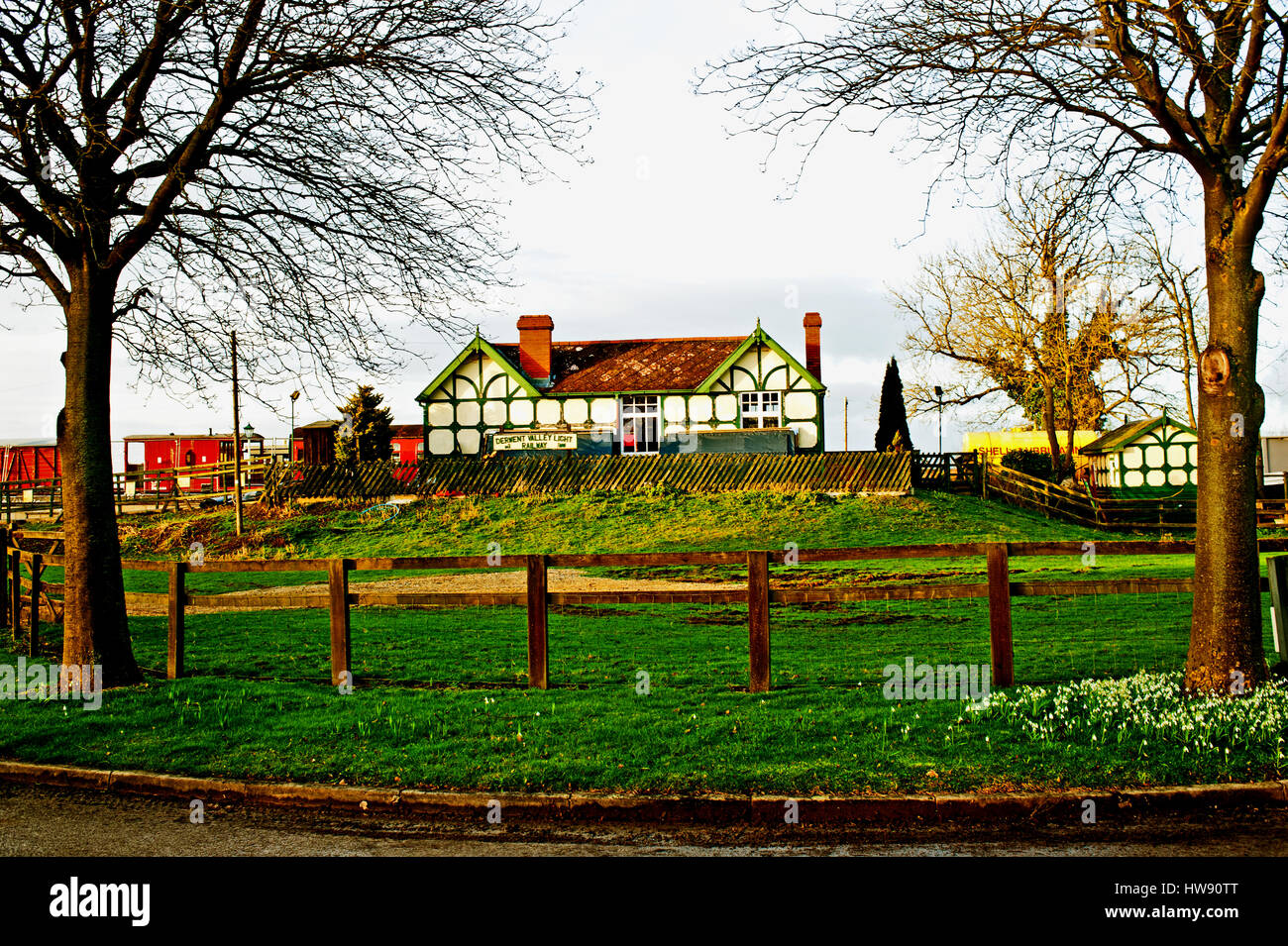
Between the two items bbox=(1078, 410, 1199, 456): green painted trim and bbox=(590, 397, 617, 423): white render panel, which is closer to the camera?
bbox=(1078, 410, 1199, 456): green painted trim

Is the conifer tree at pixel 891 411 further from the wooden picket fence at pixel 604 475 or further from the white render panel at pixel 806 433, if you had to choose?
the wooden picket fence at pixel 604 475

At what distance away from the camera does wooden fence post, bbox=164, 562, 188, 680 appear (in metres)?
9.91

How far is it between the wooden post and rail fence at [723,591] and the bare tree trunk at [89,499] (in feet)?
1.83

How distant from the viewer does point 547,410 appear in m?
45.0

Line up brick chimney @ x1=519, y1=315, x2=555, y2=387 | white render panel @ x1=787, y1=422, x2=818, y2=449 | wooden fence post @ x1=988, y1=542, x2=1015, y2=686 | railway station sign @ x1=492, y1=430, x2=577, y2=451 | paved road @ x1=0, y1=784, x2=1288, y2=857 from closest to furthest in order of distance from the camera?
paved road @ x1=0, y1=784, x2=1288, y2=857
wooden fence post @ x1=988, y1=542, x2=1015, y2=686
white render panel @ x1=787, y1=422, x2=818, y2=449
railway station sign @ x1=492, y1=430, x2=577, y2=451
brick chimney @ x1=519, y1=315, x2=555, y2=387

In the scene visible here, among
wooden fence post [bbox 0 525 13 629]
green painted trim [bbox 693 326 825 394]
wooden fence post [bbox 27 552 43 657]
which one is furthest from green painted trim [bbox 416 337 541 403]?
wooden fence post [bbox 27 552 43 657]

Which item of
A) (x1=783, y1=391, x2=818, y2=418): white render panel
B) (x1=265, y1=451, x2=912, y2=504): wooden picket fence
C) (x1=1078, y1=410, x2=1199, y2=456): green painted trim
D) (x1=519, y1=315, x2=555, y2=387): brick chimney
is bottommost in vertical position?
(x1=265, y1=451, x2=912, y2=504): wooden picket fence

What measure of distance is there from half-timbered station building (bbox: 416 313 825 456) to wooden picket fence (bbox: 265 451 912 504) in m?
7.70

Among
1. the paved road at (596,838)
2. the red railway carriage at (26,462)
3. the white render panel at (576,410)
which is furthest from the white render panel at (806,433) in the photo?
the red railway carriage at (26,462)

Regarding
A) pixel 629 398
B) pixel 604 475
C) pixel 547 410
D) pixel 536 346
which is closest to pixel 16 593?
pixel 604 475

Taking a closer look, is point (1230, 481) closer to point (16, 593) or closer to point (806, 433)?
point (16, 593)

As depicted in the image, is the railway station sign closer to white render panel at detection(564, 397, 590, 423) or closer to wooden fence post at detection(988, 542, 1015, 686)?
white render panel at detection(564, 397, 590, 423)

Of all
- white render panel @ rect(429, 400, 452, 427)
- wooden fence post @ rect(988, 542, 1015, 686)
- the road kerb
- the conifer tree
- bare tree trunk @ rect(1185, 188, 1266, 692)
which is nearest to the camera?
the road kerb

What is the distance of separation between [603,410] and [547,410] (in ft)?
8.50
